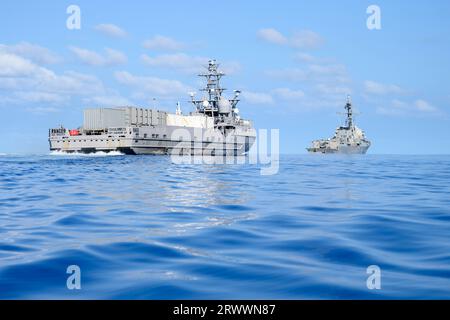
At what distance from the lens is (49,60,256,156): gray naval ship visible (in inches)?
2982

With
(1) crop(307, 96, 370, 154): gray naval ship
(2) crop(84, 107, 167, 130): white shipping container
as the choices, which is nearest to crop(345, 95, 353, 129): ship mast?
(1) crop(307, 96, 370, 154): gray naval ship

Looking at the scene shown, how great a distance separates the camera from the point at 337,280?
6297 mm

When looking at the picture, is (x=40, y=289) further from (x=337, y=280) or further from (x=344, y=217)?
(x=344, y=217)

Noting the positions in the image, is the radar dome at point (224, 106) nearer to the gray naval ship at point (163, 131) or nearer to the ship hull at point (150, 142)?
the gray naval ship at point (163, 131)

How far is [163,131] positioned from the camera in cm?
7938

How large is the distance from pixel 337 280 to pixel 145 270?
274cm

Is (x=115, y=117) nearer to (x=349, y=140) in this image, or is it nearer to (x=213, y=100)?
(x=213, y=100)

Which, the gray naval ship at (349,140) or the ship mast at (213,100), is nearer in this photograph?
the ship mast at (213,100)

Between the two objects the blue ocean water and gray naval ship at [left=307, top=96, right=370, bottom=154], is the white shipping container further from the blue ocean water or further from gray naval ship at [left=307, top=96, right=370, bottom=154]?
gray naval ship at [left=307, top=96, right=370, bottom=154]

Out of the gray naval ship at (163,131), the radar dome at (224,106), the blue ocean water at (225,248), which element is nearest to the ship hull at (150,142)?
the gray naval ship at (163,131)

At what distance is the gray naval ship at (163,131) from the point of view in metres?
75.8

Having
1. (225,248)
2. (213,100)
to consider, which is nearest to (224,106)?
(213,100)
